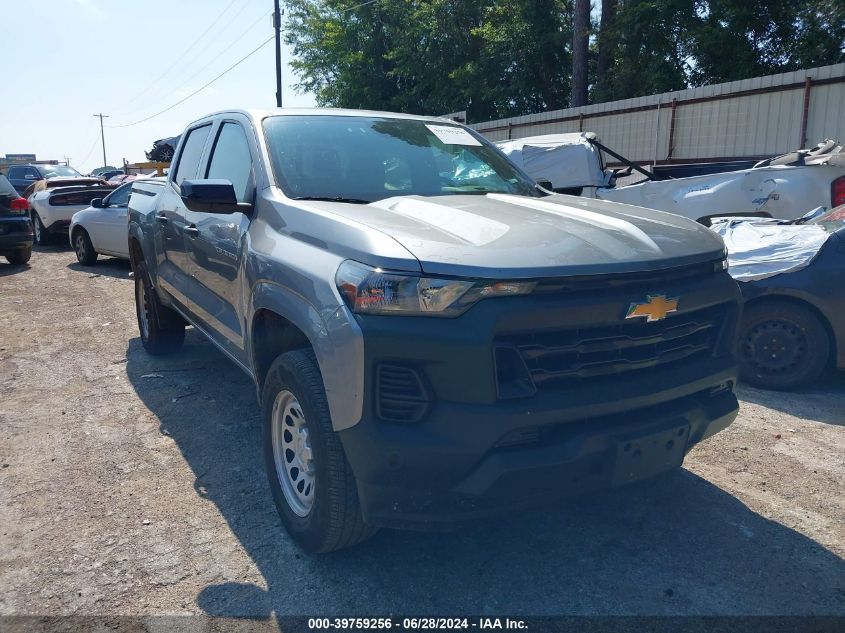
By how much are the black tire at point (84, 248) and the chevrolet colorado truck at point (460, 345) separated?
33.1 ft

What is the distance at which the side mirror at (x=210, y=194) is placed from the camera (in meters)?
3.37

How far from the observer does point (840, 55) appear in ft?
52.6

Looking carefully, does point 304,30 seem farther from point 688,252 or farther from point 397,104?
point 688,252

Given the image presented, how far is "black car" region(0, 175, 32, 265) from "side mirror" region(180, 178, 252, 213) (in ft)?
32.8

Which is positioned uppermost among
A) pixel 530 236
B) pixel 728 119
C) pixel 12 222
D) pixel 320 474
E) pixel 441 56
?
pixel 441 56

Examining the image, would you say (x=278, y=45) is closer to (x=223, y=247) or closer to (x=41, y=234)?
(x=41, y=234)

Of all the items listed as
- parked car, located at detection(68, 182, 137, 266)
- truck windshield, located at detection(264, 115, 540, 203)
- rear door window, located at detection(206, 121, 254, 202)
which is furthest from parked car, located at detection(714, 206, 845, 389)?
parked car, located at detection(68, 182, 137, 266)

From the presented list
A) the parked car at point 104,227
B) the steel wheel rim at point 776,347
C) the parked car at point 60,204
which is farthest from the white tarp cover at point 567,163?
the parked car at point 60,204

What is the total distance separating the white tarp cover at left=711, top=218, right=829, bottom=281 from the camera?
516 centimetres

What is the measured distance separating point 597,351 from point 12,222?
38.8 ft

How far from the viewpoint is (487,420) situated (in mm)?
2379

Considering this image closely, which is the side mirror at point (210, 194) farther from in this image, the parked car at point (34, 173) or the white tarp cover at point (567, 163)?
the parked car at point (34, 173)

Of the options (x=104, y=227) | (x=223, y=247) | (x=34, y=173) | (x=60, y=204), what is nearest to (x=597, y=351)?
(x=223, y=247)

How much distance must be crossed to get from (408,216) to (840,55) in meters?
16.8
